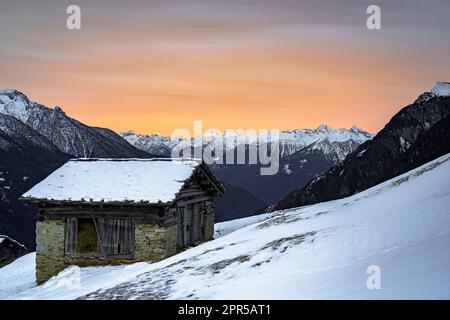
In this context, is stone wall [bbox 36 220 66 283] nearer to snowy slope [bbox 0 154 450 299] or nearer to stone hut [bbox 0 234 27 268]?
snowy slope [bbox 0 154 450 299]

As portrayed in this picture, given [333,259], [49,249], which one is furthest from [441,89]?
[333,259]

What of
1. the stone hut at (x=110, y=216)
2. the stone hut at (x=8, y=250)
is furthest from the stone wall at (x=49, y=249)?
the stone hut at (x=8, y=250)

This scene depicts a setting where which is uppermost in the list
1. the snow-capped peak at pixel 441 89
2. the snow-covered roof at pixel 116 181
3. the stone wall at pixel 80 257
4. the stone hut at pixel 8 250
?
the snow-capped peak at pixel 441 89

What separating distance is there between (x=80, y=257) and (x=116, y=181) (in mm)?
3769

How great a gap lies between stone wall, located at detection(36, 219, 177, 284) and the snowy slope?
464 centimetres

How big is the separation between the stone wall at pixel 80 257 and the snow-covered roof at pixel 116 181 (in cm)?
135

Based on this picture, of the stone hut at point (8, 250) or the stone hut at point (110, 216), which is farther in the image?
the stone hut at point (8, 250)

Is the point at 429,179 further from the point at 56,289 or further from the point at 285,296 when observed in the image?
the point at 56,289

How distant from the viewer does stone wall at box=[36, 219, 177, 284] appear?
19547 millimetres

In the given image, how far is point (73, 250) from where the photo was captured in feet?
67.5

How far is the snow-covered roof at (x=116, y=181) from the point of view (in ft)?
65.7

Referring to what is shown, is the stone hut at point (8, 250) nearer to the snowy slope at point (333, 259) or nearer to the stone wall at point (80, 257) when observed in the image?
the stone wall at point (80, 257)

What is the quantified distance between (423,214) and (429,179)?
159 inches

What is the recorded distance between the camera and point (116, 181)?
21.3 meters
